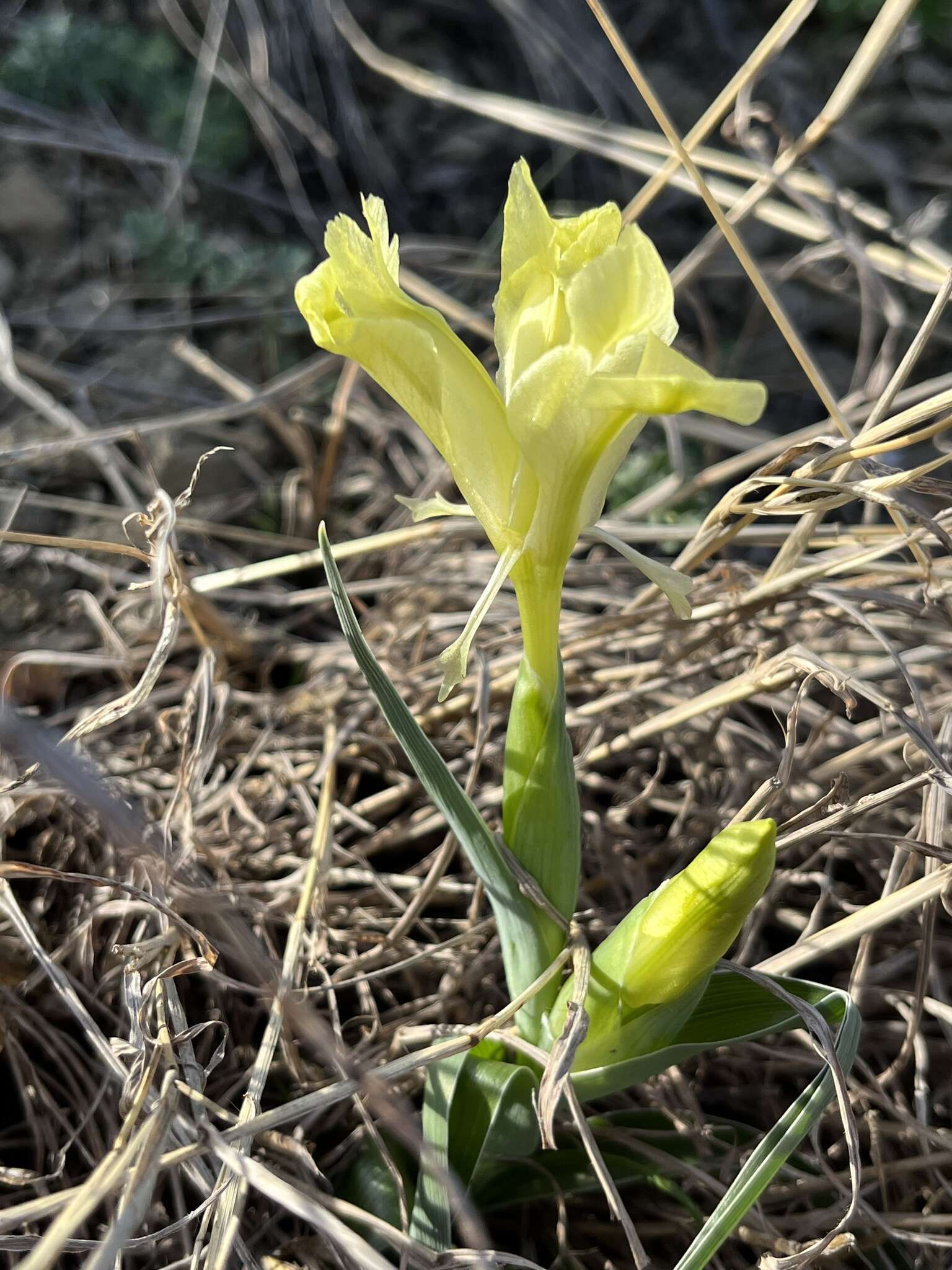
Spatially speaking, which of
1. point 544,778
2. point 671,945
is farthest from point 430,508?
point 671,945

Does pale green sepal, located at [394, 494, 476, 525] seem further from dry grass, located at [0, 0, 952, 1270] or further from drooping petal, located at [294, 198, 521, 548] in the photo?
dry grass, located at [0, 0, 952, 1270]

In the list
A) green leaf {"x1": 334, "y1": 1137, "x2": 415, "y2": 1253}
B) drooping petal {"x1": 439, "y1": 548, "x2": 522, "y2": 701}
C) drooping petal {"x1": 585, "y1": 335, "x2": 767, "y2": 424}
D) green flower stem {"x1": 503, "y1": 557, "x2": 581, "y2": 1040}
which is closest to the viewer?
drooping petal {"x1": 585, "y1": 335, "x2": 767, "y2": 424}

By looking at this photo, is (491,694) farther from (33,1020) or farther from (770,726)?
(33,1020)

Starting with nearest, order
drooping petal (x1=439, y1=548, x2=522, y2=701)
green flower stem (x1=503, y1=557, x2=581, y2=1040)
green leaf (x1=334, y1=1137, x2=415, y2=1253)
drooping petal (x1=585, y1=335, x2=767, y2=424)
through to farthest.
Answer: drooping petal (x1=585, y1=335, x2=767, y2=424) → drooping petal (x1=439, y1=548, x2=522, y2=701) → green flower stem (x1=503, y1=557, x2=581, y2=1040) → green leaf (x1=334, y1=1137, x2=415, y2=1253)

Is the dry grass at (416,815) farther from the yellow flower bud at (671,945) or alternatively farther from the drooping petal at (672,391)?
the drooping petal at (672,391)

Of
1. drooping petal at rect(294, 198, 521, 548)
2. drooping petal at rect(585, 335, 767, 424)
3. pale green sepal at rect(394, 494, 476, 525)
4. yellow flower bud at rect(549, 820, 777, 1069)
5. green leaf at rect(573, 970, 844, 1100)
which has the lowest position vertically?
green leaf at rect(573, 970, 844, 1100)

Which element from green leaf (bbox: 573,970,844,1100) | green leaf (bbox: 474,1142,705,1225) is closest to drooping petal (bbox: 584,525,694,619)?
green leaf (bbox: 573,970,844,1100)

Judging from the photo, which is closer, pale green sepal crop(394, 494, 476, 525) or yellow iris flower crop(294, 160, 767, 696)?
yellow iris flower crop(294, 160, 767, 696)
